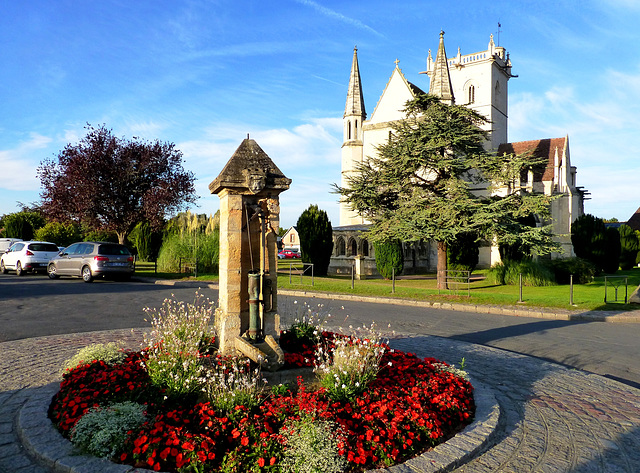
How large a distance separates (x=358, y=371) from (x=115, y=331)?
20.7 ft

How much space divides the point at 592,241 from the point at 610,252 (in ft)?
6.83

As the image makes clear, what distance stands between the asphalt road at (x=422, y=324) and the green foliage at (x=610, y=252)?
79.8 ft

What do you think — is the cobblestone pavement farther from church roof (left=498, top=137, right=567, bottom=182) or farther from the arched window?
church roof (left=498, top=137, right=567, bottom=182)

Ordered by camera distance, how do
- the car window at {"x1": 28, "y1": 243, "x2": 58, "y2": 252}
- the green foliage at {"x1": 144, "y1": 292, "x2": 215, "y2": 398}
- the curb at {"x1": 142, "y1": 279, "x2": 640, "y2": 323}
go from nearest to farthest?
the green foliage at {"x1": 144, "y1": 292, "x2": 215, "y2": 398} < the curb at {"x1": 142, "y1": 279, "x2": 640, "y2": 323} < the car window at {"x1": 28, "y1": 243, "x2": 58, "y2": 252}

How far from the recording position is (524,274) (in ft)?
77.4

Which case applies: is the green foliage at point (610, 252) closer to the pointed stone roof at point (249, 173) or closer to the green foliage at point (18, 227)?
the pointed stone roof at point (249, 173)

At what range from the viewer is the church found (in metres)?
34.2

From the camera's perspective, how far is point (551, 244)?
64.6 feet

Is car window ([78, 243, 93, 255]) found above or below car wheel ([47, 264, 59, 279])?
above

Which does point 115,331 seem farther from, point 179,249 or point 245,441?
point 179,249

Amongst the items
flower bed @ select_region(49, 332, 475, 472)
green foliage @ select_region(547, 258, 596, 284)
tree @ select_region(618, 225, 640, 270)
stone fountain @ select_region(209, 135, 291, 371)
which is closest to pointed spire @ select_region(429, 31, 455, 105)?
green foliage @ select_region(547, 258, 596, 284)

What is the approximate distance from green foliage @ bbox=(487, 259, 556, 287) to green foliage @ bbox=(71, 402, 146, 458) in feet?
71.7

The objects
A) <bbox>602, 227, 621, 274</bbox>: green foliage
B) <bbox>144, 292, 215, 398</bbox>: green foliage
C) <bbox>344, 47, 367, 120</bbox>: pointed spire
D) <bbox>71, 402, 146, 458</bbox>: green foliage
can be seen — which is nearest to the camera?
Result: <bbox>71, 402, 146, 458</bbox>: green foliage

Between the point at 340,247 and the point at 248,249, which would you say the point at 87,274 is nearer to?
the point at 248,249
